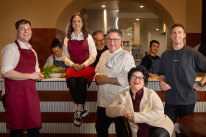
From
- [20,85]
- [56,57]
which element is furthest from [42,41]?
[20,85]

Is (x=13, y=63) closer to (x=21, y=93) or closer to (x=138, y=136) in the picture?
(x=21, y=93)

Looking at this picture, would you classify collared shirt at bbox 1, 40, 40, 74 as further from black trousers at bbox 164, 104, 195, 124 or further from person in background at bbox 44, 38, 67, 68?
person in background at bbox 44, 38, 67, 68

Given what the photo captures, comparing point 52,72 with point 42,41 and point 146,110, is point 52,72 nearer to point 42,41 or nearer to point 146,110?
point 146,110

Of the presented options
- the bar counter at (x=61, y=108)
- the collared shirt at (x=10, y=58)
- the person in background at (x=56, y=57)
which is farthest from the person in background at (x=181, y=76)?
the person in background at (x=56, y=57)

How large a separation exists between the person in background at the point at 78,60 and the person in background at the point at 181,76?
2.90ft

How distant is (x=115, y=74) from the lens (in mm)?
2312

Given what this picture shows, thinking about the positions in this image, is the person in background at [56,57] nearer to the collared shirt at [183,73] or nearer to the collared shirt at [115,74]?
the collared shirt at [115,74]

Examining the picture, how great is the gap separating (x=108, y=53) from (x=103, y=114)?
1.98ft

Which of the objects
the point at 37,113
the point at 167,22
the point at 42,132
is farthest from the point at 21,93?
the point at 167,22

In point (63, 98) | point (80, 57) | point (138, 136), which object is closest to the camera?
point (138, 136)

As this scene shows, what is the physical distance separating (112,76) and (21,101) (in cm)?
90

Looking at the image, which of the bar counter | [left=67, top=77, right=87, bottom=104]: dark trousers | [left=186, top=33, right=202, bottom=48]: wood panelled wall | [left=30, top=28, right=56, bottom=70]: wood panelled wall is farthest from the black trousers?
[left=30, top=28, right=56, bottom=70]: wood panelled wall

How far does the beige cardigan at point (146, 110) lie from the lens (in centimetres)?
201

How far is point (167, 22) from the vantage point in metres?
6.37
